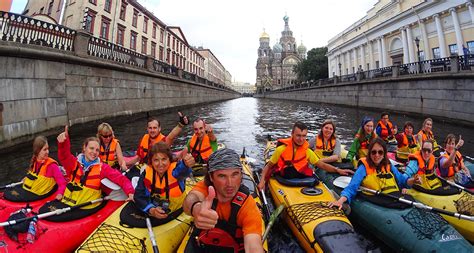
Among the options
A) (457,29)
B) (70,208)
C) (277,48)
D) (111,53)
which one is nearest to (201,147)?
(70,208)

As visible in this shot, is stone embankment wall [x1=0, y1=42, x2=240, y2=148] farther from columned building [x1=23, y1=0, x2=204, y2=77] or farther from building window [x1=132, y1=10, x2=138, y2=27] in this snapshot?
building window [x1=132, y1=10, x2=138, y2=27]

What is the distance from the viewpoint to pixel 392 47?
39.8m

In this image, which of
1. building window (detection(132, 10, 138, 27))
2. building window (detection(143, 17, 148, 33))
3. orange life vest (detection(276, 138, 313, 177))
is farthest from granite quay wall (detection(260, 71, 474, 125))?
building window (detection(132, 10, 138, 27))

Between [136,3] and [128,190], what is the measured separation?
32617 millimetres

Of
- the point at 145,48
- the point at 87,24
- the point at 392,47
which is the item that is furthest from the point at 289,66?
the point at 87,24

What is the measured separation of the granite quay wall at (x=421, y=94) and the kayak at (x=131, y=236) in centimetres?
1741

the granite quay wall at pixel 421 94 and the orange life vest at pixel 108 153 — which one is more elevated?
the granite quay wall at pixel 421 94

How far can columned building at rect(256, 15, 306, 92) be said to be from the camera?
438 feet

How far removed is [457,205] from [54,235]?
642cm

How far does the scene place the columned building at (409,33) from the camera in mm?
27469

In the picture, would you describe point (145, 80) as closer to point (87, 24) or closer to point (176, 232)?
point (87, 24)

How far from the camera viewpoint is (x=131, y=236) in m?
3.81

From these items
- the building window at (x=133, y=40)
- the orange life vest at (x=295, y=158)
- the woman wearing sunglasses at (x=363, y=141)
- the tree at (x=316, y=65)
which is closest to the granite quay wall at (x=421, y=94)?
the woman wearing sunglasses at (x=363, y=141)

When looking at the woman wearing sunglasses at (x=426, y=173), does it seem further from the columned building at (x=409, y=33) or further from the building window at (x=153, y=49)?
the building window at (x=153, y=49)
